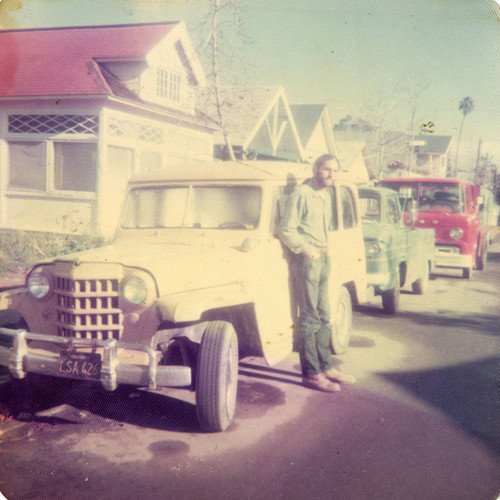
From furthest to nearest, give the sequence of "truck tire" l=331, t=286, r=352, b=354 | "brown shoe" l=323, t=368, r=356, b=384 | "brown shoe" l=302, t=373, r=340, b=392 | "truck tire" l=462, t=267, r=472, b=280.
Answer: "truck tire" l=462, t=267, r=472, b=280
"truck tire" l=331, t=286, r=352, b=354
"brown shoe" l=323, t=368, r=356, b=384
"brown shoe" l=302, t=373, r=340, b=392

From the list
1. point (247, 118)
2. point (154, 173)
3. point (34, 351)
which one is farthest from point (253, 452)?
point (247, 118)

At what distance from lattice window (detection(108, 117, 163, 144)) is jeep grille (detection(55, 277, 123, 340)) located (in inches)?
290

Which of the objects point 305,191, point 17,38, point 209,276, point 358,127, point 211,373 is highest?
point 17,38

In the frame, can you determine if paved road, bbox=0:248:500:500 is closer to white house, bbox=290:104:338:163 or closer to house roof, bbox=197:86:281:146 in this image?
white house, bbox=290:104:338:163

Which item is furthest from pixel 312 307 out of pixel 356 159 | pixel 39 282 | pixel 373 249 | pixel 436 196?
pixel 436 196

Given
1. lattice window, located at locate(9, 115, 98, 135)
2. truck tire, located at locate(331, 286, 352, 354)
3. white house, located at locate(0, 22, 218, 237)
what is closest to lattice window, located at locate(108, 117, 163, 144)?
white house, located at locate(0, 22, 218, 237)

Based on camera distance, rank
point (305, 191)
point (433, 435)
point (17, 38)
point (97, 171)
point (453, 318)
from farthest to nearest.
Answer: point (97, 171) < point (453, 318) < point (17, 38) < point (305, 191) < point (433, 435)

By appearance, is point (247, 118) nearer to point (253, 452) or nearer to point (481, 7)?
point (481, 7)

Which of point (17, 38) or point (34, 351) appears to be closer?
point (34, 351)

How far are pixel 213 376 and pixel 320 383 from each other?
144 centimetres

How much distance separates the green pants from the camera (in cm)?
437

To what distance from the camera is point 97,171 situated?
10398mm

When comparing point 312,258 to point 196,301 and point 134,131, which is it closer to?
point 196,301

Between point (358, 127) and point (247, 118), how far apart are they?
1463 millimetres
